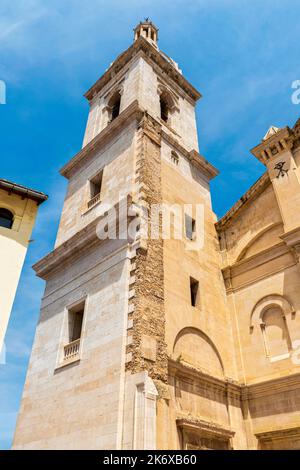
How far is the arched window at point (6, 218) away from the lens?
1723 cm

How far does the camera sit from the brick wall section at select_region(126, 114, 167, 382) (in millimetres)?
11398

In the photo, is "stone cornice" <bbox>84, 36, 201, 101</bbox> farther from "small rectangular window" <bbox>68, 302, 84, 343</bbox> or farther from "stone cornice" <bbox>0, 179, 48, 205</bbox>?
"small rectangular window" <bbox>68, 302, 84, 343</bbox>

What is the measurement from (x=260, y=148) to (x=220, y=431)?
42.2 ft

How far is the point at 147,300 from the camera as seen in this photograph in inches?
496

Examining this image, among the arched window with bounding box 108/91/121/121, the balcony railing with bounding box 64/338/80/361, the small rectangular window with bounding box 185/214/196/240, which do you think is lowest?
the balcony railing with bounding box 64/338/80/361

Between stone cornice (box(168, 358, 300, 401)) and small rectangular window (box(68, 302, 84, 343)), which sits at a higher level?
small rectangular window (box(68, 302, 84, 343))

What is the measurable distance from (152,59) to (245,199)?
12006 millimetres

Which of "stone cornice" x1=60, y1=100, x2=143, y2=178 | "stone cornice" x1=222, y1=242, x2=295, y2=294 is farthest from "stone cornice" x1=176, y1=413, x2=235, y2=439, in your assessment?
"stone cornice" x1=60, y1=100, x2=143, y2=178

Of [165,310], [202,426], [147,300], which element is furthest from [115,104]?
[202,426]

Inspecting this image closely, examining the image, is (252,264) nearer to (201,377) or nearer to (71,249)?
(201,377)

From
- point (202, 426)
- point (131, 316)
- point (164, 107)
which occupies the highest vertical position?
point (164, 107)

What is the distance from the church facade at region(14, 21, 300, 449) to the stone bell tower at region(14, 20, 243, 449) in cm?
5

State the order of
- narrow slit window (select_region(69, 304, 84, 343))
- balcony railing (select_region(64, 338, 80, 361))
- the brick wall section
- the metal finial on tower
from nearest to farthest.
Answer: the brick wall section, balcony railing (select_region(64, 338, 80, 361)), narrow slit window (select_region(69, 304, 84, 343)), the metal finial on tower

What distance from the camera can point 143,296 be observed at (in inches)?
493
